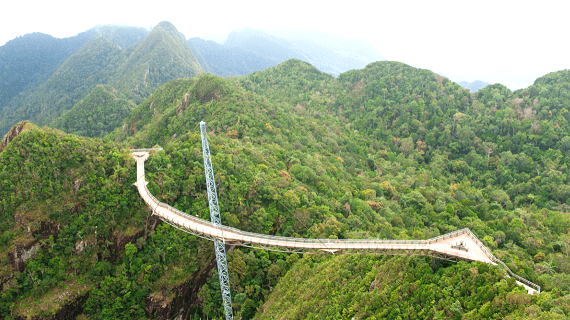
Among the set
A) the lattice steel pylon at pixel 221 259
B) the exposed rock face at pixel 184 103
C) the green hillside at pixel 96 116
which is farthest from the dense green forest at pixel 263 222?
the green hillside at pixel 96 116

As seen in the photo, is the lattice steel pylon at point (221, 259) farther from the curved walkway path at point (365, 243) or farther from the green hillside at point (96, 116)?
the green hillside at point (96, 116)

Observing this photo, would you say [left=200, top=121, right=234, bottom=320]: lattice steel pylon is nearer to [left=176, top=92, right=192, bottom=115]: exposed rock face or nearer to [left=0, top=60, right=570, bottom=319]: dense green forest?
[left=0, top=60, right=570, bottom=319]: dense green forest

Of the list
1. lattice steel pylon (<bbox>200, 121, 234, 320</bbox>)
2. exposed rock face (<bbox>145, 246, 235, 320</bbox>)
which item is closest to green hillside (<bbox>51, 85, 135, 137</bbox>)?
exposed rock face (<bbox>145, 246, 235, 320</bbox>)

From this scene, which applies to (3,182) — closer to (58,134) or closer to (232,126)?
(58,134)

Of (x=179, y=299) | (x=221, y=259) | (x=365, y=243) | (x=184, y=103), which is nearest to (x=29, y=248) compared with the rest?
(x=179, y=299)

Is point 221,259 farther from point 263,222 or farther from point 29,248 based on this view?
point 29,248

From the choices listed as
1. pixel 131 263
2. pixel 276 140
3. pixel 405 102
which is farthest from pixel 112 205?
pixel 405 102

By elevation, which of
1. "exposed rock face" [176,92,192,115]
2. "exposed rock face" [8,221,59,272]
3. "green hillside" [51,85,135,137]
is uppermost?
"exposed rock face" [176,92,192,115]
